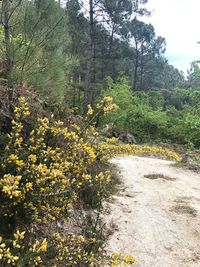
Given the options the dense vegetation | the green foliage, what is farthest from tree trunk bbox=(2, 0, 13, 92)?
the green foliage

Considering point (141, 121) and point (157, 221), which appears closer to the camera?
point (157, 221)

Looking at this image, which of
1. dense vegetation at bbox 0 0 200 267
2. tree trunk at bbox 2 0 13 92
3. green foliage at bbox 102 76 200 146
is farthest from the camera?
green foliage at bbox 102 76 200 146

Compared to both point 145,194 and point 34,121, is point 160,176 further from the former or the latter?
point 34,121

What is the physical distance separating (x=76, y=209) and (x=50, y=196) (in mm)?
1553

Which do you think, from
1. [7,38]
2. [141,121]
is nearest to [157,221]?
[7,38]

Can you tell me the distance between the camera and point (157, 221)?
4.70 m

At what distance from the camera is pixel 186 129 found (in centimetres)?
1847

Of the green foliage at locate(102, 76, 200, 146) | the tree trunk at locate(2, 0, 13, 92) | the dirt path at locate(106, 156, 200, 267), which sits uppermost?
the tree trunk at locate(2, 0, 13, 92)

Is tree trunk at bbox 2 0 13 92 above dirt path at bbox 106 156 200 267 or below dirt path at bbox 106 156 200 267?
above

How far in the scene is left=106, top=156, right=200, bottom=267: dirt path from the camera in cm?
372

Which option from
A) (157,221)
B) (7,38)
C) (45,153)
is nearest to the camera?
(45,153)

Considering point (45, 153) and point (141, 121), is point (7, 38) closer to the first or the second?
point (45, 153)

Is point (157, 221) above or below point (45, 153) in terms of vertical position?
below

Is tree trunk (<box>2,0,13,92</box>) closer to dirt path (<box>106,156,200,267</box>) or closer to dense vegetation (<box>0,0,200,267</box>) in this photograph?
dense vegetation (<box>0,0,200,267</box>)
